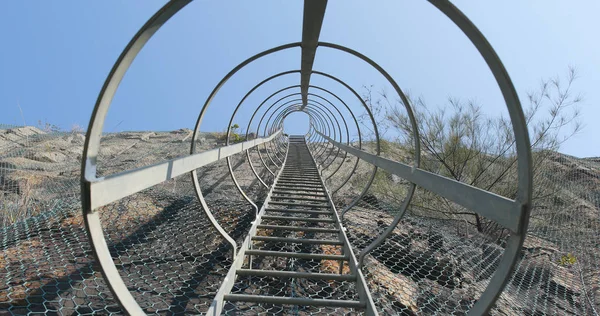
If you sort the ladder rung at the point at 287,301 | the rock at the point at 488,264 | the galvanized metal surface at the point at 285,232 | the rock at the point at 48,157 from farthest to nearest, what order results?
the rock at the point at 48,157, the rock at the point at 488,264, the ladder rung at the point at 287,301, the galvanized metal surface at the point at 285,232

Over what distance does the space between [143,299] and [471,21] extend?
2.28m

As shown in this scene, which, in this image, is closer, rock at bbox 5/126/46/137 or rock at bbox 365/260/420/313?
rock at bbox 365/260/420/313

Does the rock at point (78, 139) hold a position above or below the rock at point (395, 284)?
below

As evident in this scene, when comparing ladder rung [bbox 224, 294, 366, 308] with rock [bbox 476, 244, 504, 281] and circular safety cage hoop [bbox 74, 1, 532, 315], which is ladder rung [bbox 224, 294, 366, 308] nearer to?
circular safety cage hoop [bbox 74, 1, 532, 315]

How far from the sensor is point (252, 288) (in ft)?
8.50

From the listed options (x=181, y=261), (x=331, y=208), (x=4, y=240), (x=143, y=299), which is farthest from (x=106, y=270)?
(x=331, y=208)

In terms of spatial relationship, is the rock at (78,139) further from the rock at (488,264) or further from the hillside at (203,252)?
the rock at (488,264)

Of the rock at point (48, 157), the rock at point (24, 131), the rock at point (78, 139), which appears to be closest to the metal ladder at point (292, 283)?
the rock at point (48, 157)

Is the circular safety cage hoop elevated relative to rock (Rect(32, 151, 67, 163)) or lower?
elevated

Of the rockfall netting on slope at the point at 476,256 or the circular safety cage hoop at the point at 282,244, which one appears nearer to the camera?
the circular safety cage hoop at the point at 282,244

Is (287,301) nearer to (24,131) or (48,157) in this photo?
(48,157)

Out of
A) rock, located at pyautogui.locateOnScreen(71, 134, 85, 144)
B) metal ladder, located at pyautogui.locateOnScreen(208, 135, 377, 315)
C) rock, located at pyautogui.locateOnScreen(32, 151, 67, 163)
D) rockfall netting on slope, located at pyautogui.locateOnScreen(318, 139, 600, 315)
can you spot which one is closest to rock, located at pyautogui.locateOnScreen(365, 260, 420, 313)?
rockfall netting on slope, located at pyautogui.locateOnScreen(318, 139, 600, 315)

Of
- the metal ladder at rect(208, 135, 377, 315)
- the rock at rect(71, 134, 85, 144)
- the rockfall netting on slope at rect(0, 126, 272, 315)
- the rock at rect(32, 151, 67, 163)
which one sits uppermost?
the metal ladder at rect(208, 135, 377, 315)

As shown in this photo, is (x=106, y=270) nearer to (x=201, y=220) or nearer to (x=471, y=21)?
(x=471, y=21)
